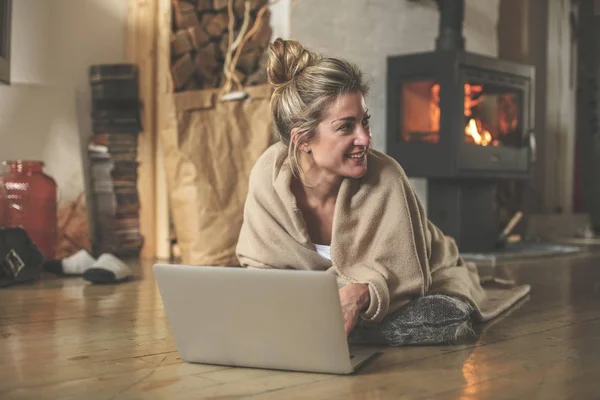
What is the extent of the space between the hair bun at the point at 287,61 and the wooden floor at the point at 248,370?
1.88 feet

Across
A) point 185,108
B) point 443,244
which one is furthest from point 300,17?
point 443,244

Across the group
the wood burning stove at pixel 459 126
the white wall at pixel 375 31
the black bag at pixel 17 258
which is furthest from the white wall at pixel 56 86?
the wood burning stove at pixel 459 126

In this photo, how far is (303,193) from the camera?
5.44ft

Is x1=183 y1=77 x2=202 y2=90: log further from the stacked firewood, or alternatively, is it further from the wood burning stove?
the wood burning stove

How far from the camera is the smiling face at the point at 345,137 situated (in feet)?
4.97

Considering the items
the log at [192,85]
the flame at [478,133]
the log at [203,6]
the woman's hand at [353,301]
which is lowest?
the woman's hand at [353,301]

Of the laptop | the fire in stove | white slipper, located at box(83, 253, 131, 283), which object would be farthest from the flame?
the laptop

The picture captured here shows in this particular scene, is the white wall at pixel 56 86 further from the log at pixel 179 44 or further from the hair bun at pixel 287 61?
the hair bun at pixel 287 61

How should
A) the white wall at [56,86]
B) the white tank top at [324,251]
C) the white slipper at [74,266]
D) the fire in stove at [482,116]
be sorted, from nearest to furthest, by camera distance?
the white tank top at [324,251] → the white slipper at [74,266] → the white wall at [56,86] → the fire in stove at [482,116]

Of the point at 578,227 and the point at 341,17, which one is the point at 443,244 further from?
the point at 578,227

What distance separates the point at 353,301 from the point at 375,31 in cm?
233

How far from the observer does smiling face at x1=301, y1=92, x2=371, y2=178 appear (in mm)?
1516

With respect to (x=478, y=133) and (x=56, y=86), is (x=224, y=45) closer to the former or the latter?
(x=56, y=86)

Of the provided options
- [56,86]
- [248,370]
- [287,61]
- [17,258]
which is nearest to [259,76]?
[56,86]
